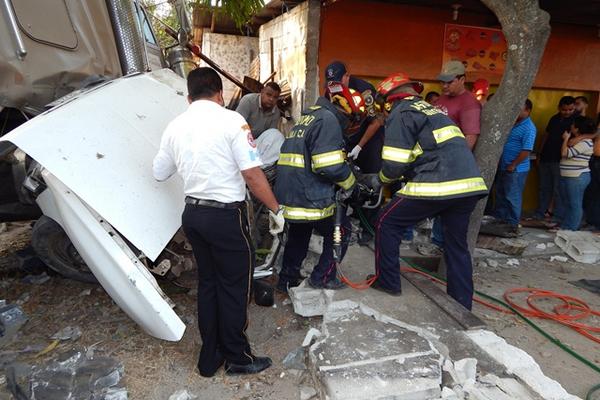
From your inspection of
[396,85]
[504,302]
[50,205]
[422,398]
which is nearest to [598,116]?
[504,302]

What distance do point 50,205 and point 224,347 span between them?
145 centimetres

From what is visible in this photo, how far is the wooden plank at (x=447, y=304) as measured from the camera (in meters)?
2.85

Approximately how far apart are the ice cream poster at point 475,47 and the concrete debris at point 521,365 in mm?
4548

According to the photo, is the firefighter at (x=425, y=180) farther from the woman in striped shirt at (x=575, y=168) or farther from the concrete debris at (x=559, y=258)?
the woman in striped shirt at (x=575, y=168)

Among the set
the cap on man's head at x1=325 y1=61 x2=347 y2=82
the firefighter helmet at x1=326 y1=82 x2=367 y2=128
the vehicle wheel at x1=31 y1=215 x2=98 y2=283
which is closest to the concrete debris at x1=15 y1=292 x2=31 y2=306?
the vehicle wheel at x1=31 y1=215 x2=98 y2=283

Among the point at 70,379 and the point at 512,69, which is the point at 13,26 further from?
the point at 512,69

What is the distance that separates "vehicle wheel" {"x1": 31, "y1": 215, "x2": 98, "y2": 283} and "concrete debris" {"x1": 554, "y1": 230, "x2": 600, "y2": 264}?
5676mm

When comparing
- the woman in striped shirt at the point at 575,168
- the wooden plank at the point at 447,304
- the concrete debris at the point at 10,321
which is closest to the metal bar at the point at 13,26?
the concrete debris at the point at 10,321

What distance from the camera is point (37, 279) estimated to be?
3.85 metres

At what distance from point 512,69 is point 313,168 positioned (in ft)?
6.76

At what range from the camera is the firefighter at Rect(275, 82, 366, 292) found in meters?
3.03

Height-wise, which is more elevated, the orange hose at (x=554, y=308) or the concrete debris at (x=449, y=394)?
the concrete debris at (x=449, y=394)

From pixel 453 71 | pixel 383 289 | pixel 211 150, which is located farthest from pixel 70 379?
pixel 453 71

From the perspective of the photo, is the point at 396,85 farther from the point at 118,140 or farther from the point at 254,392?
the point at 254,392
